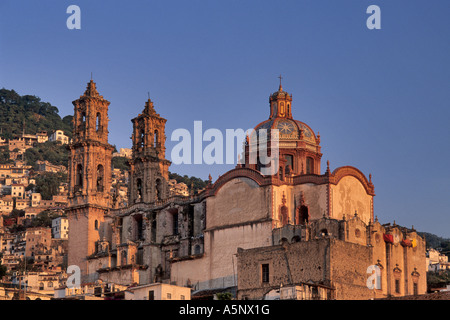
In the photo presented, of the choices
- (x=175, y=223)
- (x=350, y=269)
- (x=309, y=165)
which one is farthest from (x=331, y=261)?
(x=175, y=223)

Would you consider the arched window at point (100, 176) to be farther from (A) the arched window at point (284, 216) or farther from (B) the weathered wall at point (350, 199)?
(B) the weathered wall at point (350, 199)

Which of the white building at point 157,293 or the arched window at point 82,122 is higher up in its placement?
the arched window at point 82,122

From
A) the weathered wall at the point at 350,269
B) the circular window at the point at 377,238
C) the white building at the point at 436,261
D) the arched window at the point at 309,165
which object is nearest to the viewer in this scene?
the weathered wall at the point at 350,269

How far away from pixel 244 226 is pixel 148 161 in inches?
830

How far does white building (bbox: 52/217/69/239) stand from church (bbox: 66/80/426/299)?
3120 inches

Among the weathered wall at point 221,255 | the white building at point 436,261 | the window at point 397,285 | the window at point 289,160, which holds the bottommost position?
the window at point 397,285

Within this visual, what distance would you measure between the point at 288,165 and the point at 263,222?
819 cm

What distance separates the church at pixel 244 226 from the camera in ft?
223

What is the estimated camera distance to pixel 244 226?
252 ft

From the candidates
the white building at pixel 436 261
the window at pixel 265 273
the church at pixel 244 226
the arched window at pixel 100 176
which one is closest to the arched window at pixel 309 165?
the church at pixel 244 226

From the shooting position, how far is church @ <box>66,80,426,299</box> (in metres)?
68.1

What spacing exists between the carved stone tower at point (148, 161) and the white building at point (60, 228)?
7875cm

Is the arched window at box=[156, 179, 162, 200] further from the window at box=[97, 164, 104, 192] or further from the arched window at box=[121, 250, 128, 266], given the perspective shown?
the arched window at box=[121, 250, 128, 266]

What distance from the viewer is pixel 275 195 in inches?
3014
